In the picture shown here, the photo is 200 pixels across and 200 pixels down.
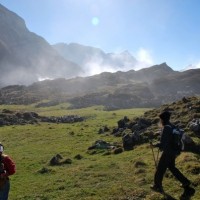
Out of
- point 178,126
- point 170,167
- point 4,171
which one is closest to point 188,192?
point 170,167

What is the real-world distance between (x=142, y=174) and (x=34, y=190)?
657 cm

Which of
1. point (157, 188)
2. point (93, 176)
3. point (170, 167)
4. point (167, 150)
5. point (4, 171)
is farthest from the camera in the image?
point (93, 176)

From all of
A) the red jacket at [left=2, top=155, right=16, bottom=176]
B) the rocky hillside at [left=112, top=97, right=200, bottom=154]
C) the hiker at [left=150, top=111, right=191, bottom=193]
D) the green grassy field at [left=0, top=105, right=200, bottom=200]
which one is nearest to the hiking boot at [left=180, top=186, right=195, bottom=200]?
the hiker at [left=150, top=111, right=191, bottom=193]

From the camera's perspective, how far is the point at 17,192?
72.9 ft

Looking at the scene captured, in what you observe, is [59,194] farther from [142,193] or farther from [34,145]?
[34,145]

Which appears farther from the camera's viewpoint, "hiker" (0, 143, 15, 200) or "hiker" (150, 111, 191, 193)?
"hiker" (150, 111, 191, 193)

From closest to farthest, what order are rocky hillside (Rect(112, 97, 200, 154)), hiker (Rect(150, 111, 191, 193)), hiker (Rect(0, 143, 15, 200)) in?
hiker (Rect(0, 143, 15, 200)) < hiker (Rect(150, 111, 191, 193)) < rocky hillside (Rect(112, 97, 200, 154))

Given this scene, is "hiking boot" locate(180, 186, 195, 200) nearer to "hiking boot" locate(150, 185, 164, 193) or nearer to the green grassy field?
the green grassy field

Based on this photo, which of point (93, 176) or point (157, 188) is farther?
point (93, 176)

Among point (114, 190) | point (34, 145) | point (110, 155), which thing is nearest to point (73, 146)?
point (34, 145)

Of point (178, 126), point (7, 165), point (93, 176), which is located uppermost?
point (7, 165)

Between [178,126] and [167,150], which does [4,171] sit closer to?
[167,150]

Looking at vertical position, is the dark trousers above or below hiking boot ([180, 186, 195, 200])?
above

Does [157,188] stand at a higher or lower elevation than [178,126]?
lower
